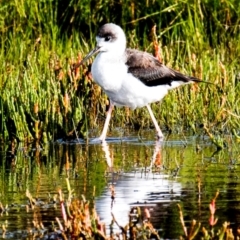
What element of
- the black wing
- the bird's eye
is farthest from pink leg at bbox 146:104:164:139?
the bird's eye

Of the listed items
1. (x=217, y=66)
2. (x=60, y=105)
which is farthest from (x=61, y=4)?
(x=60, y=105)

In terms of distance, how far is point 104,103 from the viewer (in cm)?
1209

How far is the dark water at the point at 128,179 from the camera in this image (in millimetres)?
6633

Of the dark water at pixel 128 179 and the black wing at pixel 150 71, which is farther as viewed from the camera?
the black wing at pixel 150 71

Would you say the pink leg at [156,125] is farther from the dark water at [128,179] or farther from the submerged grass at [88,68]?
the submerged grass at [88,68]

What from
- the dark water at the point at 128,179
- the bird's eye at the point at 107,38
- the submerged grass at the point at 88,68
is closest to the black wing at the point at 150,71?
the bird's eye at the point at 107,38

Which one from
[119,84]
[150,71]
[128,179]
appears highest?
[150,71]

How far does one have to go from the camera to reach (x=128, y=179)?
8.14 metres

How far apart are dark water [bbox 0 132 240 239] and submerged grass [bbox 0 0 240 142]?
350 millimetres

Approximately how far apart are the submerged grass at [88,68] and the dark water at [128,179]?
1.15 feet

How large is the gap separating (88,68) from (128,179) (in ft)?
12.0

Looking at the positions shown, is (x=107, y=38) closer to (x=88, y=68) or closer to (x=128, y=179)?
(x=88, y=68)

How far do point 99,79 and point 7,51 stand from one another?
137 inches

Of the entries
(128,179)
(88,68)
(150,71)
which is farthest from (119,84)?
(128,179)
